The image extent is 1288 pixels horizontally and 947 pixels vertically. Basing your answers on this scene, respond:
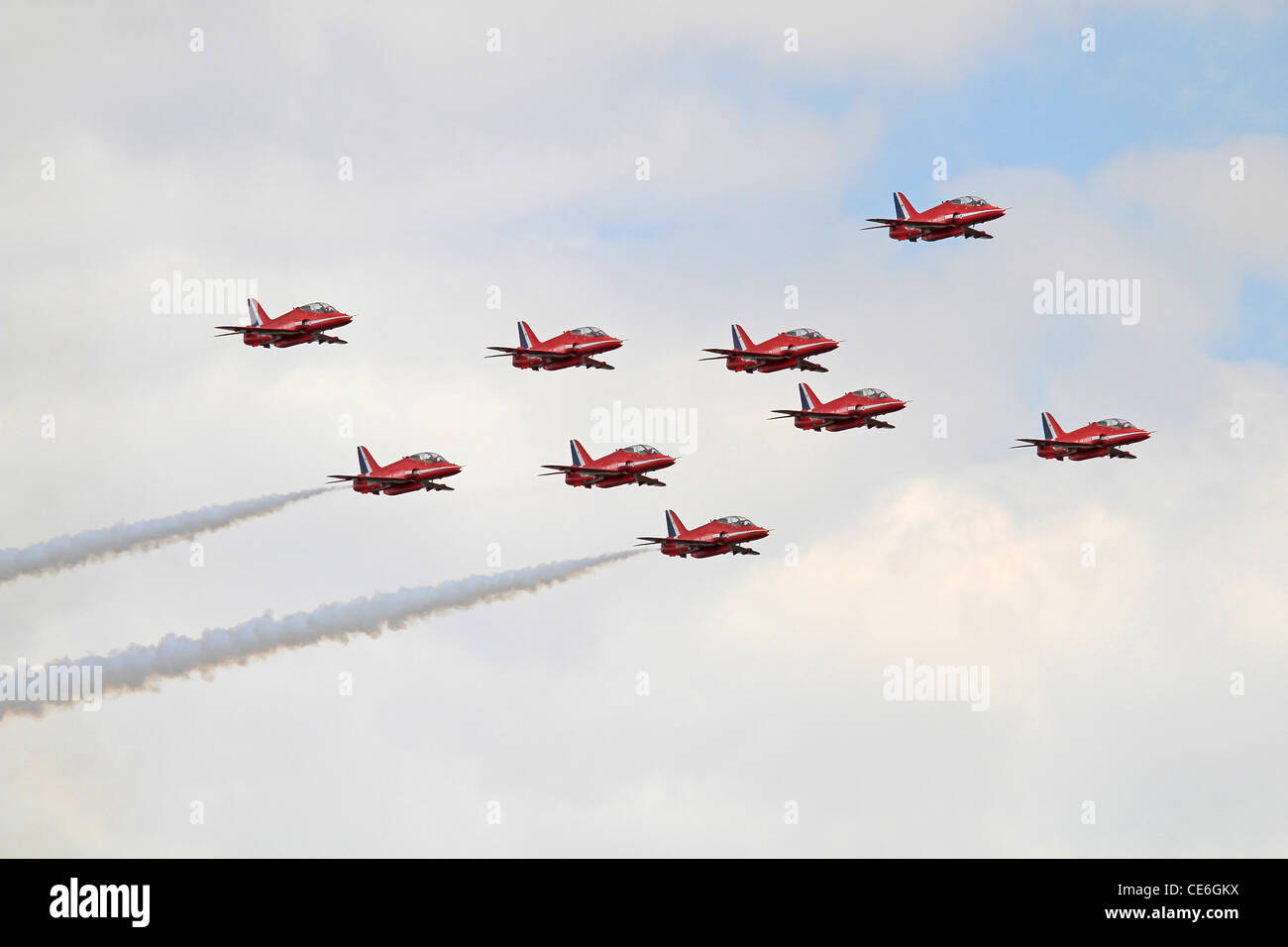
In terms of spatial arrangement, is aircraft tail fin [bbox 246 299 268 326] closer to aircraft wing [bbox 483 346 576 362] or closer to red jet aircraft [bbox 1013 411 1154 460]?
aircraft wing [bbox 483 346 576 362]

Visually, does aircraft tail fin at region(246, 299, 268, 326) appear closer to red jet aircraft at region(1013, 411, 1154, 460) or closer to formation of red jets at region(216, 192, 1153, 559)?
formation of red jets at region(216, 192, 1153, 559)

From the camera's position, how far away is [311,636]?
18362cm

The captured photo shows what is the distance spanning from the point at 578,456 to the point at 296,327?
778 inches

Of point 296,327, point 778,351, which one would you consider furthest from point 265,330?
point 778,351

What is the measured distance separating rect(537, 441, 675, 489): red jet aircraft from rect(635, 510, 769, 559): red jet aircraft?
333 cm

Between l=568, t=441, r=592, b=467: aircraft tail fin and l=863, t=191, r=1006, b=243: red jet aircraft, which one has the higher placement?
l=863, t=191, r=1006, b=243: red jet aircraft

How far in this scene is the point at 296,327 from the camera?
174 metres

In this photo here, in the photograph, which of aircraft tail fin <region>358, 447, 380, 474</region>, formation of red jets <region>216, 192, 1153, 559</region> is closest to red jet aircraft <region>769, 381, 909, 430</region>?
formation of red jets <region>216, 192, 1153, 559</region>

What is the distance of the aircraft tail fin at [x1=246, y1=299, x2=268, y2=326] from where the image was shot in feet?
579

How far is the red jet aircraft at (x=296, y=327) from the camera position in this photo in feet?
572

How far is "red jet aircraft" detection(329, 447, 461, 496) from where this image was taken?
175 metres
